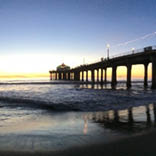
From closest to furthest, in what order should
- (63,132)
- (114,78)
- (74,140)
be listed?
1. (74,140)
2. (63,132)
3. (114,78)

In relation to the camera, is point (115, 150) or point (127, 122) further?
point (127, 122)

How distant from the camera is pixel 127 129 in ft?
18.0

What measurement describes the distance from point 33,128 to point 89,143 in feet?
8.19

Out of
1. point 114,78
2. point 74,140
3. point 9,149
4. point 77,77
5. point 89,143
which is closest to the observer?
point 9,149

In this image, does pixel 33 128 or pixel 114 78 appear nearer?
pixel 33 128

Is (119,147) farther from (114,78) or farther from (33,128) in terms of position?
(114,78)

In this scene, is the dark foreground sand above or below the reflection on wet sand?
above

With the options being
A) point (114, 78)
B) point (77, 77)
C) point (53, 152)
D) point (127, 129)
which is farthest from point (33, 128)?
point (77, 77)

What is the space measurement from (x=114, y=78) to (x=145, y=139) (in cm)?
4178

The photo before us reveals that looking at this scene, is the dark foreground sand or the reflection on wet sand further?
the reflection on wet sand

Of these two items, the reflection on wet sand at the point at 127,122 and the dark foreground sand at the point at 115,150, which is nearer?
the dark foreground sand at the point at 115,150

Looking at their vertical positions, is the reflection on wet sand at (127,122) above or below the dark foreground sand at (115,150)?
below

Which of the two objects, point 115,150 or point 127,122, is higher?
point 115,150

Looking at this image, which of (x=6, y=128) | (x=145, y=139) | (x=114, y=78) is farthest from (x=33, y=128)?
(x=114, y=78)
